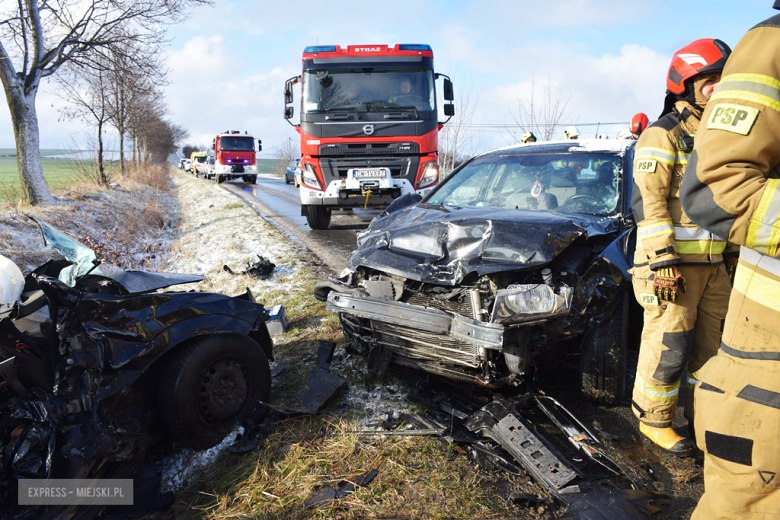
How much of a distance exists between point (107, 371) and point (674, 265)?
2.86m

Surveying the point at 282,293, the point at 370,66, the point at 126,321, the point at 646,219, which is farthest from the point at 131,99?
the point at 646,219

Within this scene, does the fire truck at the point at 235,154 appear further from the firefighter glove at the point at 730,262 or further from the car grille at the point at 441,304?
the firefighter glove at the point at 730,262

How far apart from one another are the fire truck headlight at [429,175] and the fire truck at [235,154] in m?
20.3

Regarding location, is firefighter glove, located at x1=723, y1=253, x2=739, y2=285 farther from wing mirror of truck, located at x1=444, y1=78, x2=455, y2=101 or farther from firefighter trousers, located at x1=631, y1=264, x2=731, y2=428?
wing mirror of truck, located at x1=444, y1=78, x2=455, y2=101

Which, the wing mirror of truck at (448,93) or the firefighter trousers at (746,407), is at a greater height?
the wing mirror of truck at (448,93)

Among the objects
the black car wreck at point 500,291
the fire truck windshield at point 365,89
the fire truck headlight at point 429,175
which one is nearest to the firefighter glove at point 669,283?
the black car wreck at point 500,291

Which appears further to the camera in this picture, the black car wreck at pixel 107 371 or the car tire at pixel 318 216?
the car tire at pixel 318 216

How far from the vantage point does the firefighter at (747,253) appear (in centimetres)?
114

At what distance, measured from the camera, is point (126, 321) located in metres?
2.41

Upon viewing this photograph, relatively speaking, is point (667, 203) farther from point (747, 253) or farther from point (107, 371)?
point (107, 371)

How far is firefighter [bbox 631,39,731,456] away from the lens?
226cm

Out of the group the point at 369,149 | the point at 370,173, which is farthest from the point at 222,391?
the point at 369,149

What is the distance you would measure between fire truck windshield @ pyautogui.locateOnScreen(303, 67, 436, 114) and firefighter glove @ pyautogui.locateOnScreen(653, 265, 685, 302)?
654 centimetres

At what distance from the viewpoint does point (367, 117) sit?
800 centimetres
